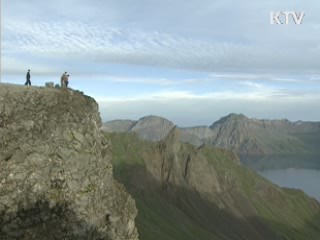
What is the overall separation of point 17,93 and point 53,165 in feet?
24.0

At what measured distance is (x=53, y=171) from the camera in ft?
128

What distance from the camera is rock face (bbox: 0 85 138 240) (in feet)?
122

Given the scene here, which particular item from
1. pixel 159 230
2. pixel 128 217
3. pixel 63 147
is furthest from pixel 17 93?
pixel 159 230

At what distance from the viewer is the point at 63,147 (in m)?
40.3

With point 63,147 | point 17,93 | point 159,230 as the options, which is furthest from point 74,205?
point 159,230

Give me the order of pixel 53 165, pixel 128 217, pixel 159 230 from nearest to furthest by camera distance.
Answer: pixel 53 165 → pixel 128 217 → pixel 159 230

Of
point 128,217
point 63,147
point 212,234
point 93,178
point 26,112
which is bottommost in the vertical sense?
point 212,234

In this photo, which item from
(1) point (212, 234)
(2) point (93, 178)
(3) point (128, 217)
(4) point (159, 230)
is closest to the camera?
(2) point (93, 178)

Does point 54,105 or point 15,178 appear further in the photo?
point 54,105

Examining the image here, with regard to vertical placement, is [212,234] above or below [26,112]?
below

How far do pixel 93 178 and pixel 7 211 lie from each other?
8207mm

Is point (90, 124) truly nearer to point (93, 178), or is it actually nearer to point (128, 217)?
point (93, 178)

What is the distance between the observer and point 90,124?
43.9m

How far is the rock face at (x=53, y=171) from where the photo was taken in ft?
122
